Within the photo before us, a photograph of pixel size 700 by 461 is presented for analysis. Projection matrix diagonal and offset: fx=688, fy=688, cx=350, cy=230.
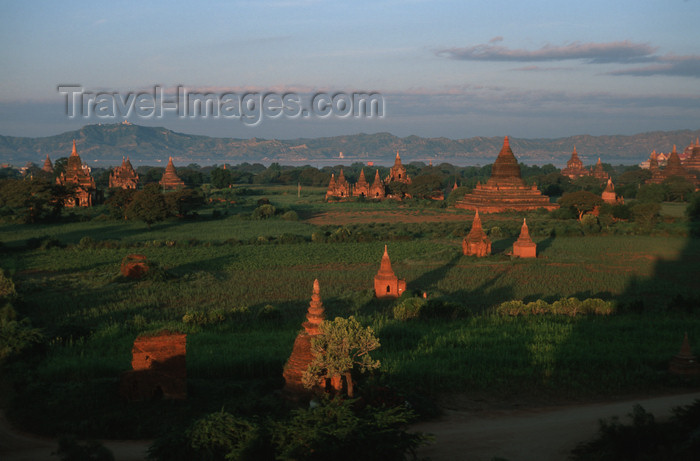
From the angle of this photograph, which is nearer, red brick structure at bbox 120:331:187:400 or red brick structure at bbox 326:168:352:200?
red brick structure at bbox 120:331:187:400

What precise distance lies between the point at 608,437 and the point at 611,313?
11859mm

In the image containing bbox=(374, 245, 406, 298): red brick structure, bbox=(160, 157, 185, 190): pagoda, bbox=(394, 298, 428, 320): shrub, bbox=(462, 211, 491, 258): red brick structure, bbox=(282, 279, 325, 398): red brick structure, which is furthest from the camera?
bbox=(160, 157, 185, 190): pagoda

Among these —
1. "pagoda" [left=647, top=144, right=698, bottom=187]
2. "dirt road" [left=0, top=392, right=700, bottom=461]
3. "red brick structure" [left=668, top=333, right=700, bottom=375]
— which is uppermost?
"pagoda" [left=647, top=144, right=698, bottom=187]

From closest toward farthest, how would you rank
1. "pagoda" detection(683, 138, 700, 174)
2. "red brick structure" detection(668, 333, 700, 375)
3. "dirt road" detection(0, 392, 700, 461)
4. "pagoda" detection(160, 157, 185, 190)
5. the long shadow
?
"dirt road" detection(0, 392, 700, 461) < "red brick structure" detection(668, 333, 700, 375) < the long shadow < "pagoda" detection(160, 157, 185, 190) < "pagoda" detection(683, 138, 700, 174)

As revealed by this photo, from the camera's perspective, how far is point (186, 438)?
10766mm

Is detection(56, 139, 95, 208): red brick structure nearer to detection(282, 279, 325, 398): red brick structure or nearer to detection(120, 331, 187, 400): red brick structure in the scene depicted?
detection(120, 331, 187, 400): red brick structure

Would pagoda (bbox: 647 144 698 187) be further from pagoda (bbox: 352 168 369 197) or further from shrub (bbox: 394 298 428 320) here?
shrub (bbox: 394 298 428 320)

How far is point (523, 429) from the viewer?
12539 millimetres

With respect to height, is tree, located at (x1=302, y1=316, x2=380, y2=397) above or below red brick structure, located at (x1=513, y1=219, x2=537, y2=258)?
above

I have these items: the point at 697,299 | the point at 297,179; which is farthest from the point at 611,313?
the point at 297,179

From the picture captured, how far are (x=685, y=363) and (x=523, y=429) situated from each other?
5138 mm

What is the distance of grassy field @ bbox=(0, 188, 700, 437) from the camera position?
14.3 metres

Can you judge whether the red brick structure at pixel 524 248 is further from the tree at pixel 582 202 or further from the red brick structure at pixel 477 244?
the tree at pixel 582 202

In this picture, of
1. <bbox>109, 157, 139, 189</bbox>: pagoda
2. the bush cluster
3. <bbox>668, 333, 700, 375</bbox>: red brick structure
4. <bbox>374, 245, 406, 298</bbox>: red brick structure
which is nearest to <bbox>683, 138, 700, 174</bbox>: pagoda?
<bbox>109, 157, 139, 189</bbox>: pagoda
